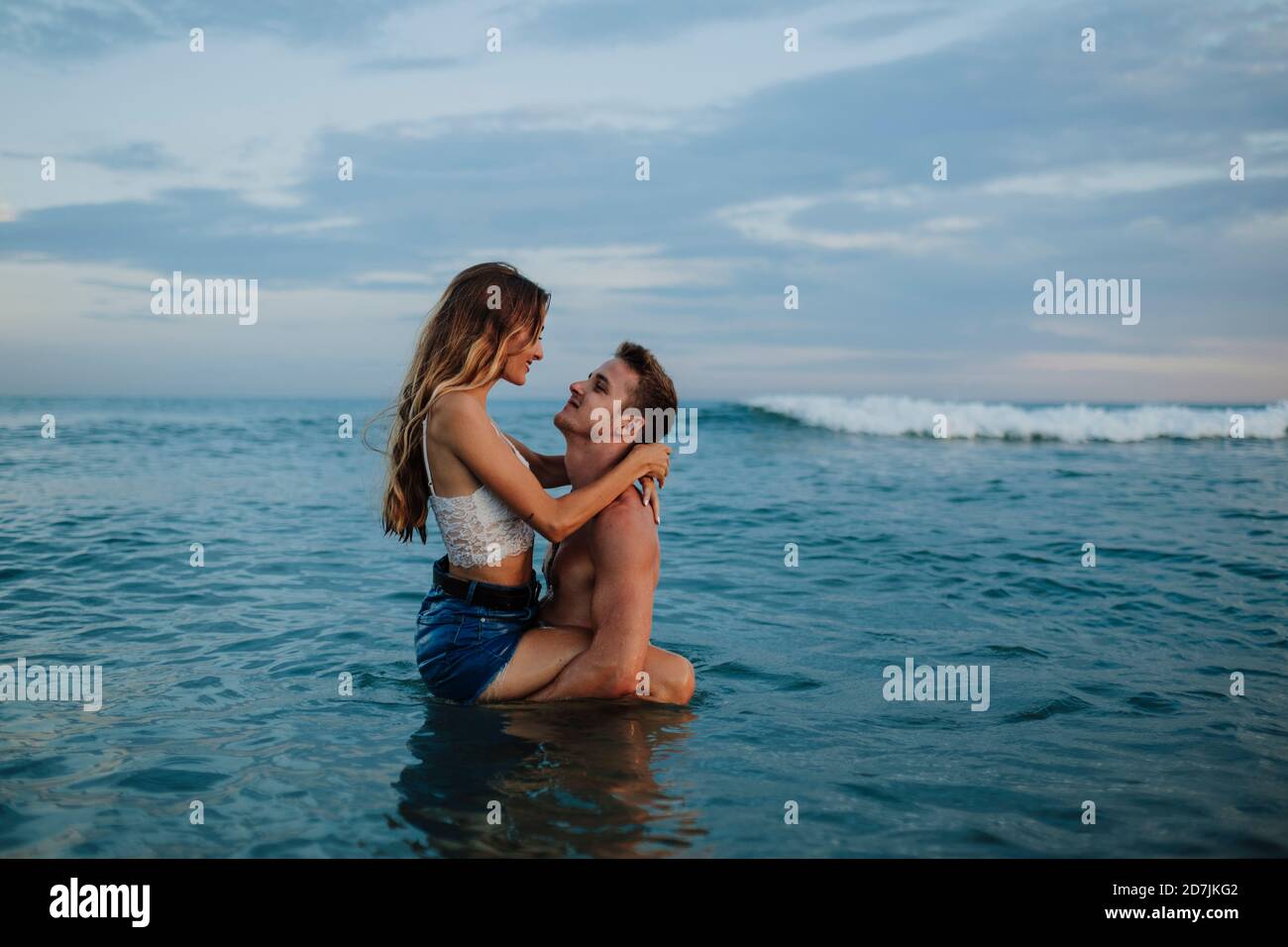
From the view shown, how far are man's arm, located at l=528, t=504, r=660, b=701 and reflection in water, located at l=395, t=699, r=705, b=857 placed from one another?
24 centimetres

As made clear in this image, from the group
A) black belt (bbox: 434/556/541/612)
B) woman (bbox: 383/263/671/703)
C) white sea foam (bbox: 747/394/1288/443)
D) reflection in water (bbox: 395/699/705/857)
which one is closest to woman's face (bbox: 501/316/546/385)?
woman (bbox: 383/263/671/703)

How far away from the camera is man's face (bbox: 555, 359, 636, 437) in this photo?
16.5 feet

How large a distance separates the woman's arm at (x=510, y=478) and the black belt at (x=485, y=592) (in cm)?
51

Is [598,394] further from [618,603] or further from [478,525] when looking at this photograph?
[618,603]

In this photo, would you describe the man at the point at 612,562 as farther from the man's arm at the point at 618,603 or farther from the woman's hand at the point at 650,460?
the woman's hand at the point at 650,460

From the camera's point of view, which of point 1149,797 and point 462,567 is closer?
point 1149,797

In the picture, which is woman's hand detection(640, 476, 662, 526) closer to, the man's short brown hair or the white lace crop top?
the man's short brown hair

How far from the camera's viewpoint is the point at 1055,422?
98.1 ft

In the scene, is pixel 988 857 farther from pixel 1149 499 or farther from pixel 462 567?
pixel 1149 499

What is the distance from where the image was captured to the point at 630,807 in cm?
407

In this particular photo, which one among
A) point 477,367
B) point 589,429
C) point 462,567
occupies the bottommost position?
point 462,567

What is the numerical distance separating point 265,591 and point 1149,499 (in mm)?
12662

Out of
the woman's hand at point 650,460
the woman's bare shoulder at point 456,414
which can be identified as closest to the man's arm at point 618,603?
the woman's hand at point 650,460
